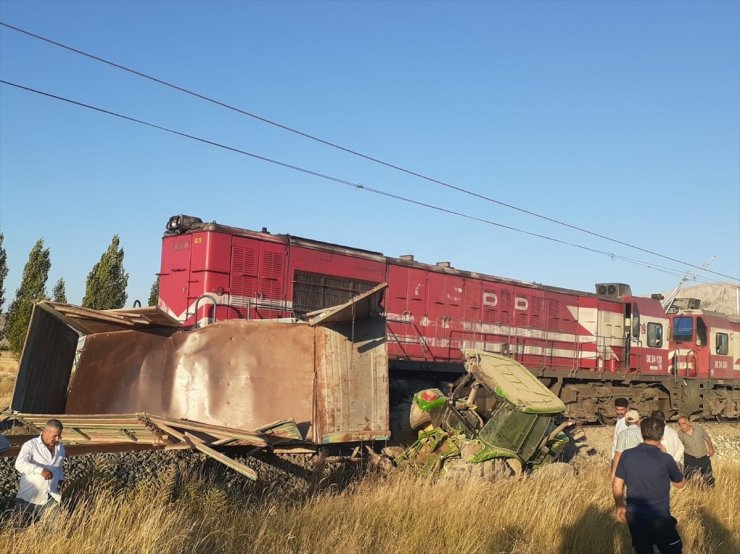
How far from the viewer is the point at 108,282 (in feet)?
147

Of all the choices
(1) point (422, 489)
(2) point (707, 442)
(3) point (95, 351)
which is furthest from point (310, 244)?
(2) point (707, 442)

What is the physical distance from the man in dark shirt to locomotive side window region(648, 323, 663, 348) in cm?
1646

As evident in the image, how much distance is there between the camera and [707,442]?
11.1 m

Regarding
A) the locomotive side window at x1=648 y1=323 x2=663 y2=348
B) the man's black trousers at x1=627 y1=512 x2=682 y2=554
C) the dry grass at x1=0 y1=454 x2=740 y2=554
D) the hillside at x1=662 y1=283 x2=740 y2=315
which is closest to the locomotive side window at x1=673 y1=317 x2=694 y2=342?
the locomotive side window at x1=648 y1=323 x2=663 y2=348

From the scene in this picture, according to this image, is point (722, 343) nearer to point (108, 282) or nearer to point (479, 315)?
point (479, 315)

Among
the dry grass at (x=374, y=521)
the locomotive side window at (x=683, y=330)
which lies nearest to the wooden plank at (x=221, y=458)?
the dry grass at (x=374, y=521)

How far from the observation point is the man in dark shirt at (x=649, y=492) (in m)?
5.84

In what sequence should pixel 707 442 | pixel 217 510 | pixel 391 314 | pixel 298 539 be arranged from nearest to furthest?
pixel 298 539 → pixel 217 510 → pixel 707 442 → pixel 391 314

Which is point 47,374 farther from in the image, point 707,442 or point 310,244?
point 707,442

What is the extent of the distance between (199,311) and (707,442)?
844cm

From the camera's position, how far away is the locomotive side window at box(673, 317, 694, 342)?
883 inches

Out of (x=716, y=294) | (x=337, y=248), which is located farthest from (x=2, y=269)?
(x=716, y=294)

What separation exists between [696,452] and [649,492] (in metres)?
5.86

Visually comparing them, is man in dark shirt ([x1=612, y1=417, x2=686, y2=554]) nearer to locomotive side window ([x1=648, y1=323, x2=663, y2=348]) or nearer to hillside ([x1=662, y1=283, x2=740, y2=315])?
locomotive side window ([x1=648, y1=323, x2=663, y2=348])
